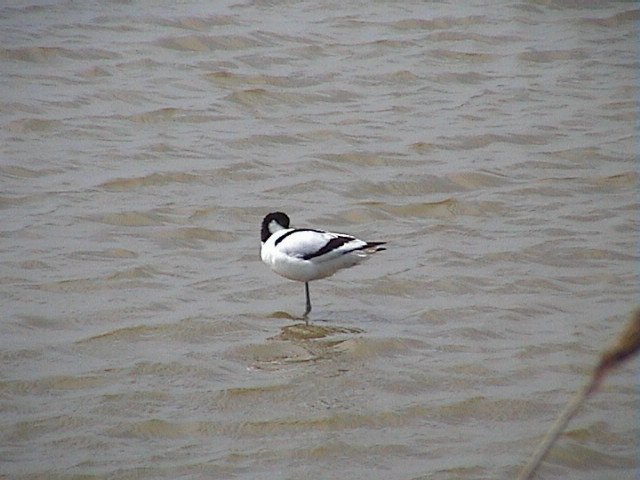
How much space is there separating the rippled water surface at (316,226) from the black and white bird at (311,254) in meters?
0.27

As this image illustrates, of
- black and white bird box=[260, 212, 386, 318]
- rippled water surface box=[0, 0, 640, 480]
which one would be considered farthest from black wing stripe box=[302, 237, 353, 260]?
rippled water surface box=[0, 0, 640, 480]

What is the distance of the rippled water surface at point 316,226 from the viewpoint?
171 inches

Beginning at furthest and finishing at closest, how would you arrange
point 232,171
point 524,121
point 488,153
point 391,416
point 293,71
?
1. point 293,71
2. point 524,121
3. point 488,153
4. point 232,171
5. point 391,416

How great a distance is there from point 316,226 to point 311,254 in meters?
1.35

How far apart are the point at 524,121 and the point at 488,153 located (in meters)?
0.82

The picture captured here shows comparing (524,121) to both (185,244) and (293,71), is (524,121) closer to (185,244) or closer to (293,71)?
(293,71)

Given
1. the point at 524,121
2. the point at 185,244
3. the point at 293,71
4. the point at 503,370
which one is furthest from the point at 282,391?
the point at 293,71

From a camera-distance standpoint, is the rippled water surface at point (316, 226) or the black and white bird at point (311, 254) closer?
the rippled water surface at point (316, 226)

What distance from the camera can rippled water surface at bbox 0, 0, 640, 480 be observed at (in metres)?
4.35

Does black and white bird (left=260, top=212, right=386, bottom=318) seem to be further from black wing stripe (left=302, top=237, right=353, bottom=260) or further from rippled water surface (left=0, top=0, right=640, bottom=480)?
rippled water surface (left=0, top=0, right=640, bottom=480)

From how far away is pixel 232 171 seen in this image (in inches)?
308

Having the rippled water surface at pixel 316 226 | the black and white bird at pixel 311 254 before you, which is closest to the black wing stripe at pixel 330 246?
the black and white bird at pixel 311 254

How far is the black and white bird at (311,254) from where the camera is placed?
558 centimetres

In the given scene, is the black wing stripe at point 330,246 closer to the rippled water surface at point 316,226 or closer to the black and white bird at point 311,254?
the black and white bird at point 311,254
